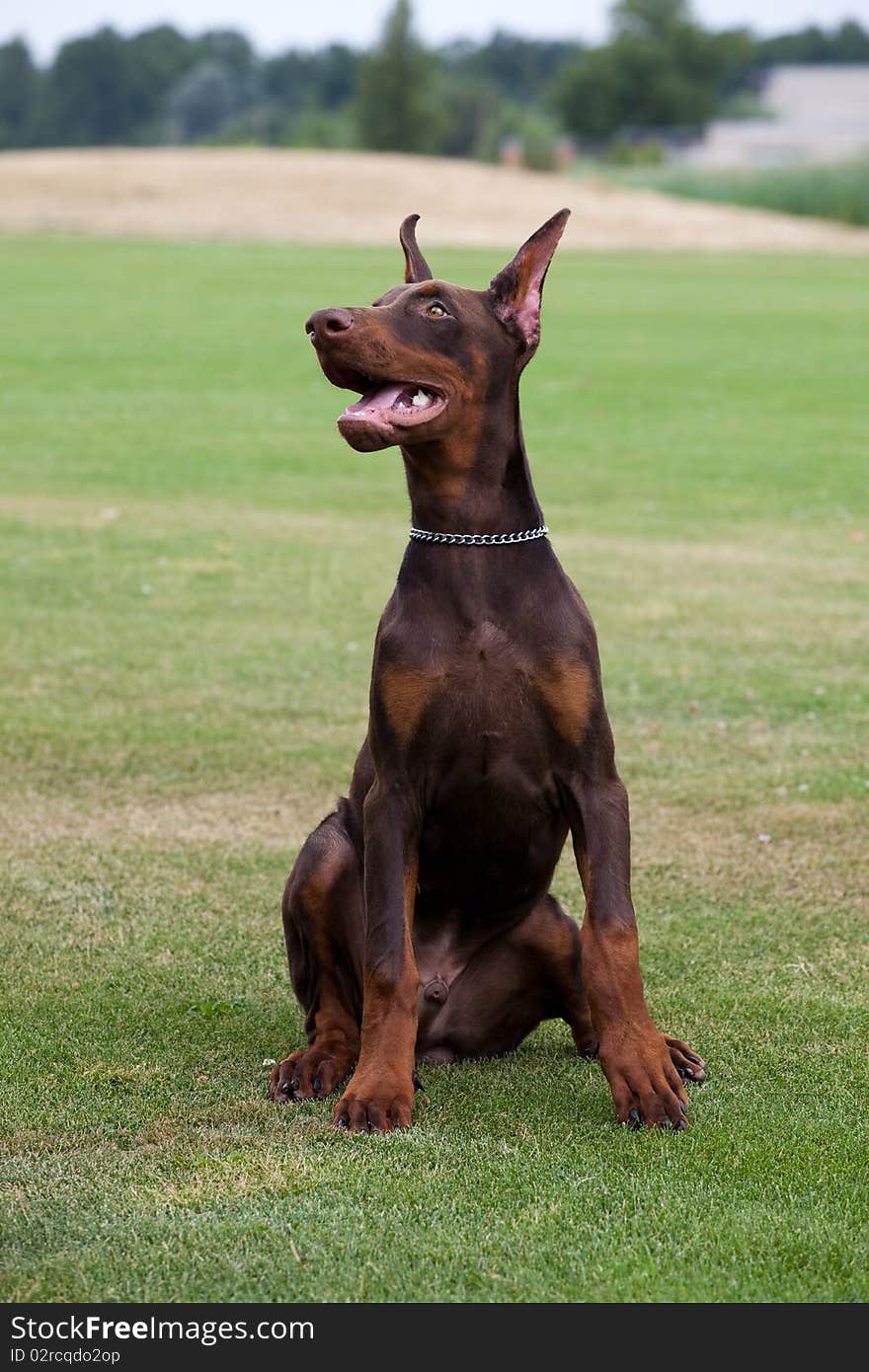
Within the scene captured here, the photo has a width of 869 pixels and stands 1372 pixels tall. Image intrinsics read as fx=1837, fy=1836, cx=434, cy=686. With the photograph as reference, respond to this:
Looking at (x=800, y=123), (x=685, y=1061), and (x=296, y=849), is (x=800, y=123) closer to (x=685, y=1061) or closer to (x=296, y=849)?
(x=296, y=849)

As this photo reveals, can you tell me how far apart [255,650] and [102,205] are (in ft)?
186

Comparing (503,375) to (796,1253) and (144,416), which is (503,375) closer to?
(796,1253)

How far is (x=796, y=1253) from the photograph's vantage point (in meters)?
3.85

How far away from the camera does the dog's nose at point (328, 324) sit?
171 inches

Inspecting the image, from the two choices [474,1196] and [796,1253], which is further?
[474,1196]

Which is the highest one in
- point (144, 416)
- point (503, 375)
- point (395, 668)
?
point (503, 375)

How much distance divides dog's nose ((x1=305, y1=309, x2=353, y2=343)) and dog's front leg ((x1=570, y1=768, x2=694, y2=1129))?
131cm

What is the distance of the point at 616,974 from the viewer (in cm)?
467

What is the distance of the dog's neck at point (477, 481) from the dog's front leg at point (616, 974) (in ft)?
2.37

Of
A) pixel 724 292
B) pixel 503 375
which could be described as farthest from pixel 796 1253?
pixel 724 292

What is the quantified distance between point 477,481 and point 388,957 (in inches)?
→ 49.2

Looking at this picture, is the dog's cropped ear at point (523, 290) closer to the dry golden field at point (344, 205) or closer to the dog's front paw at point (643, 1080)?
the dog's front paw at point (643, 1080)

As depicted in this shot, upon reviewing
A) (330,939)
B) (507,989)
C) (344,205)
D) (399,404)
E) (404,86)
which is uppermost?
(404,86)

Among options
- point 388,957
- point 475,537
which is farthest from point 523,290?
point 388,957
